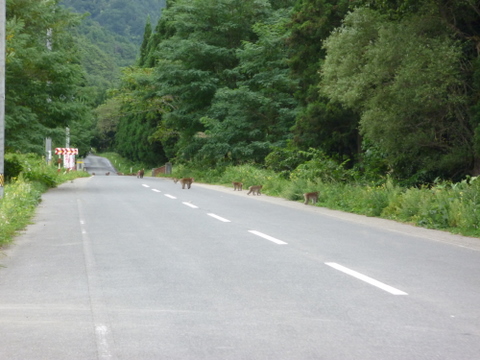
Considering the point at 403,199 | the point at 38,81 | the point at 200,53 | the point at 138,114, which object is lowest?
the point at 403,199

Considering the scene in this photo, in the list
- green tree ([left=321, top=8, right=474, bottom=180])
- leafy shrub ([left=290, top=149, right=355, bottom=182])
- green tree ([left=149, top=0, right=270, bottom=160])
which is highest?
green tree ([left=149, top=0, right=270, bottom=160])

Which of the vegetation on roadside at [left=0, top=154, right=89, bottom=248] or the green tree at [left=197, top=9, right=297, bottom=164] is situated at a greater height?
the green tree at [left=197, top=9, right=297, bottom=164]

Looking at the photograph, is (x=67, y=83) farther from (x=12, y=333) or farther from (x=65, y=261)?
(x=12, y=333)

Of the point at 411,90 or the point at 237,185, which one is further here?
the point at 237,185

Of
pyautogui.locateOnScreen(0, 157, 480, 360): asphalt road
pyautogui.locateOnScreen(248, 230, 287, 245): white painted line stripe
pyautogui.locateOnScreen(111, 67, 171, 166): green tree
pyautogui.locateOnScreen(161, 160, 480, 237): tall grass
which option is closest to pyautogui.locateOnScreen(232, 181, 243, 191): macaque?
pyautogui.locateOnScreen(161, 160, 480, 237): tall grass

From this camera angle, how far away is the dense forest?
63.1 ft

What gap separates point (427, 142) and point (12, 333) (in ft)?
55.0

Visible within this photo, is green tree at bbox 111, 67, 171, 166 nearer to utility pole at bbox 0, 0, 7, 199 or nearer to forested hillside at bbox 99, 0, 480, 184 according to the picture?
forested hillside at bbox 99, 0, 480, 184

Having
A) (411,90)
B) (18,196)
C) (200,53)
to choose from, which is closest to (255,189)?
(411,90)

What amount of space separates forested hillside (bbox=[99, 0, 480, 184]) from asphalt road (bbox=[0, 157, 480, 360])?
7093mm

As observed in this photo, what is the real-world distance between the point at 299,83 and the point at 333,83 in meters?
8.60

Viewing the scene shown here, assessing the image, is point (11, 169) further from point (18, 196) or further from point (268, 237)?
point (268, 237)

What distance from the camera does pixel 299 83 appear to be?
31.1m

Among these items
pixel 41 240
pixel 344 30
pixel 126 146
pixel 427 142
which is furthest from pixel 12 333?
pixel 126 146
